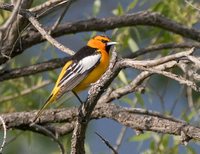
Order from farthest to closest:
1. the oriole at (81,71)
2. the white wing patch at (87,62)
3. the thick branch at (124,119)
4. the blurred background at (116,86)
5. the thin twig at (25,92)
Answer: the thin twig at (25,92) → the blurred background at (116,86) → the white wing patch at (87,62) → the oriole at (81,71) → the thick branch at (124,119)

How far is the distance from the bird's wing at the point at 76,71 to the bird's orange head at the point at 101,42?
330 millimetres

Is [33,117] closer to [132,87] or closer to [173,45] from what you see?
[132,87]

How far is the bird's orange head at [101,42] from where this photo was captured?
5.24 meters

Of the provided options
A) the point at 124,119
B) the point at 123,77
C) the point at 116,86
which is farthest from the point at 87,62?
the point at 124,119

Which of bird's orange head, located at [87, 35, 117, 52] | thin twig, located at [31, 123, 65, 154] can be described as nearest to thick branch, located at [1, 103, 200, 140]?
thin twig, located at [31, 123, 65, 154]

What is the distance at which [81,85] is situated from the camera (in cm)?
490

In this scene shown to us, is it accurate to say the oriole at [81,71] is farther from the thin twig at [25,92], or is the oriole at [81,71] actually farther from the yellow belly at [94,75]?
the thin twig at [25,92]

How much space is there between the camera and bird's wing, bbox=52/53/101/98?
474cm

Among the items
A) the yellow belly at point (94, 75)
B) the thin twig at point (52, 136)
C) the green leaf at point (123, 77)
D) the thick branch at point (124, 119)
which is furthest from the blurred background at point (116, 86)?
the thin twig at point (52, 136)

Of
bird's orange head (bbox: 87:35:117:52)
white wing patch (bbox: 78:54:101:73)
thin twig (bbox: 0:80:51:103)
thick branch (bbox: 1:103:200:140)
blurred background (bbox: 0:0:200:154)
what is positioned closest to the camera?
thick branch (bbox: 1:103:200:140)

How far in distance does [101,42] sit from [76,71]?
0.56 m

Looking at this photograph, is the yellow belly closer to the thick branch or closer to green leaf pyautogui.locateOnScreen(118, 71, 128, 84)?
green leaf pyautogui.locateOnScreen(118, 71, 128, 84)

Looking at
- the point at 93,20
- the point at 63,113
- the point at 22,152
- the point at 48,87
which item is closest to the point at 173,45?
the point at 93,20

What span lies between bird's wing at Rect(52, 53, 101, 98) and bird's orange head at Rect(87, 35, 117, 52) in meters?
0.33
